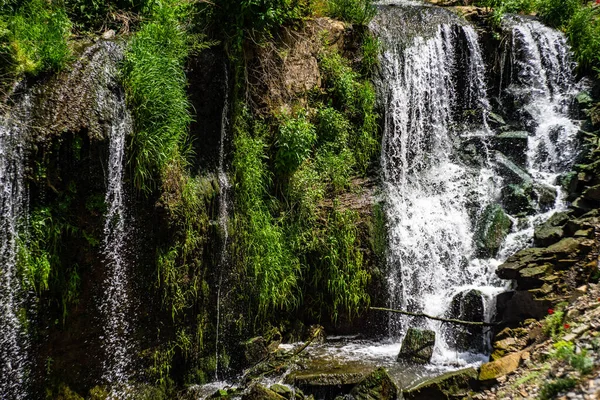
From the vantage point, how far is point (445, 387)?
525 centimetres

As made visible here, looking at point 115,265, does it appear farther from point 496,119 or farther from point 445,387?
point 496,119

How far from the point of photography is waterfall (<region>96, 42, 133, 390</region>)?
18.3ft

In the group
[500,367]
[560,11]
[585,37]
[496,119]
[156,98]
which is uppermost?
[560,11]

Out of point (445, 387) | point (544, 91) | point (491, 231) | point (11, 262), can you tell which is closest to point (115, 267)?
point (11, 262)

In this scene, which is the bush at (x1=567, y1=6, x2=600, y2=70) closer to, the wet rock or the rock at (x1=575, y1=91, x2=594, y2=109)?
the rock at (x1=575, y1=91, x2=594, y2=109)

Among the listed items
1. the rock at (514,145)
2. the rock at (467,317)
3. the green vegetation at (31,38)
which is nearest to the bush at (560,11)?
the rock at (514,145)

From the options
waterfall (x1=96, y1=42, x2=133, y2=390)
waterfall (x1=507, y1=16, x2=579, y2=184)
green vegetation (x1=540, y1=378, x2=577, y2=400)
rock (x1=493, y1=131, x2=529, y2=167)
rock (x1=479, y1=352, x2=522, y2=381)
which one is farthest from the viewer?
rock (x1=493, y1=131, x2=529, y2=167)

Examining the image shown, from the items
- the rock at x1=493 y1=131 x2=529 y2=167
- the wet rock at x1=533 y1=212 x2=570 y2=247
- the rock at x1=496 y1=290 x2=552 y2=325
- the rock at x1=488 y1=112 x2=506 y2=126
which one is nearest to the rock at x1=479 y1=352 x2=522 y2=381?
the rock at x1=496 y1=290 x2=552 y2=325

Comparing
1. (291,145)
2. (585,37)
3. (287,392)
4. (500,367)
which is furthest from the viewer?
(585,37)

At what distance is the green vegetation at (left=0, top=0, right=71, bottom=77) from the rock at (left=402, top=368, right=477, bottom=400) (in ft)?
18.1

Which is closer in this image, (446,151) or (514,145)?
(514,145)

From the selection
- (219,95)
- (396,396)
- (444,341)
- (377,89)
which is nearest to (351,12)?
(377,89)

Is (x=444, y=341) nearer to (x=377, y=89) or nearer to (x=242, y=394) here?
(x=242, y=394)

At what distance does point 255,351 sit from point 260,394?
118 centimetres
